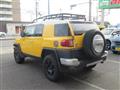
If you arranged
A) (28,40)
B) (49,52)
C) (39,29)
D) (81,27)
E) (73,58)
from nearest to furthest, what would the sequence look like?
(73,58) → (81,27) → (49,52) → (39,29) → (28,40)

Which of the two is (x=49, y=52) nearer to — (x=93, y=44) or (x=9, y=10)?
(x=93, y=44)

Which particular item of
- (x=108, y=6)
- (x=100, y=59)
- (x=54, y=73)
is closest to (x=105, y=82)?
(x=100, y=59)

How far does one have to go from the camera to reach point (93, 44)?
230 inches

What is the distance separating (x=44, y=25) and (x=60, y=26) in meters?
0.86

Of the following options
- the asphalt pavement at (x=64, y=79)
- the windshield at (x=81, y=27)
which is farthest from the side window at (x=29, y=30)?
the windshield at (x=81, y=27)

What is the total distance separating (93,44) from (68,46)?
721mm

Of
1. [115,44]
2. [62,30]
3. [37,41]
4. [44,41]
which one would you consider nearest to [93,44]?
[62,30]

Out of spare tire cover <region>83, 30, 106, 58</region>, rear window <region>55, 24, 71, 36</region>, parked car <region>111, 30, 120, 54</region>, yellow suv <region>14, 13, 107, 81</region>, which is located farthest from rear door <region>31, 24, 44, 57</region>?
parked car <region>111, 30, 120, 54</region>

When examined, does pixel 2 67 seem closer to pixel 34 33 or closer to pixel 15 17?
pixel 34 33

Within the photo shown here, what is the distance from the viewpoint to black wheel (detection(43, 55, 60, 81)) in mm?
6098

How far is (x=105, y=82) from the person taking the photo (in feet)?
19.7

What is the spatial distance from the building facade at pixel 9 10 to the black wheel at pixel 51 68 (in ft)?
243

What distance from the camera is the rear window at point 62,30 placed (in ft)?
19.5

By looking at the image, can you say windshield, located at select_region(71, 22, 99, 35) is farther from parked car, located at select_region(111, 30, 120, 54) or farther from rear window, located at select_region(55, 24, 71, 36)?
parked car, located at select_region(111, 30, 120, 54)
